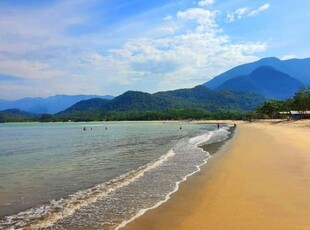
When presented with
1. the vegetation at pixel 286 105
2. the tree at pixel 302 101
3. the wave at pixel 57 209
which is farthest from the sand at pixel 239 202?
the vegetation at pixel 286 105

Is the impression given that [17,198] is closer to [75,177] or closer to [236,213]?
[75,177]

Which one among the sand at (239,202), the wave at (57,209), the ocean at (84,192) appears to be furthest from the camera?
the ocean at (84,192)

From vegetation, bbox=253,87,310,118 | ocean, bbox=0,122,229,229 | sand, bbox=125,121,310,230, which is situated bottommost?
ocean, bbox=0,122,229,229

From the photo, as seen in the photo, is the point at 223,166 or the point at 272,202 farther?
the point at 223,166

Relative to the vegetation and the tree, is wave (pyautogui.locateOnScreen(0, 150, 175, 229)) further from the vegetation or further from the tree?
the vegetation

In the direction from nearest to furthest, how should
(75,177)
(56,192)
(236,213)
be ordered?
(236,213), (56,192), (75,177)

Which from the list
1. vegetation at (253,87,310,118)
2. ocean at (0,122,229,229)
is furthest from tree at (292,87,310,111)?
ocean at (0,122,229,229)

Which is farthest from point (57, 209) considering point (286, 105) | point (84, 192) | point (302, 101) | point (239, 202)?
point (286, 105)

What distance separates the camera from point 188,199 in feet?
39.5

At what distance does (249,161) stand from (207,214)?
1217 cm

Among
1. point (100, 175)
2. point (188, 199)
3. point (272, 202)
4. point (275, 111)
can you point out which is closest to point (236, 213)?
point (272, 202)

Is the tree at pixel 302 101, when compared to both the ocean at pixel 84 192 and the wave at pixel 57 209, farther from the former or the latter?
the wave at pixel 57 209

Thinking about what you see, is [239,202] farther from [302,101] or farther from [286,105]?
[286,105]

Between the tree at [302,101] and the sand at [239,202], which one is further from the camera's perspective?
the tree at [302,101]
